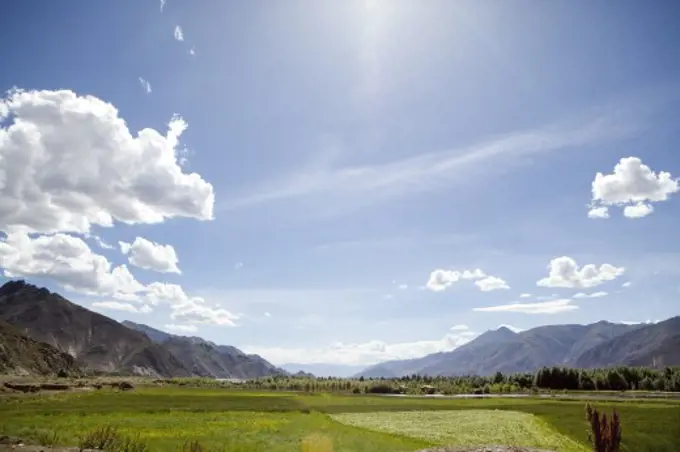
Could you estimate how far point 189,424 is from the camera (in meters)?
57.0

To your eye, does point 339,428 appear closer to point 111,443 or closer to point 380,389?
point 111,443

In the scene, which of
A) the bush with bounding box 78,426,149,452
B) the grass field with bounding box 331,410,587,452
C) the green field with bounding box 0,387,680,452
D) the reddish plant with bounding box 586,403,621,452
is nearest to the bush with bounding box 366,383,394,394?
the grass field with bounding box 331,410,587,452

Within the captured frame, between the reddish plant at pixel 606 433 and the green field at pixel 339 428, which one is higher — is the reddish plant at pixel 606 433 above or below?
above

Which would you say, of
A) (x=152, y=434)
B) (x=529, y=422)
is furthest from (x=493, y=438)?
(x=152, y=434)

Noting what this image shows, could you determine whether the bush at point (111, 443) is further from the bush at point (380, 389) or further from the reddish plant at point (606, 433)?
the bush at point (380, 389)

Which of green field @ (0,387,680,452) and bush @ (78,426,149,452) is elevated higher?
bush @ (78,426,149,452)

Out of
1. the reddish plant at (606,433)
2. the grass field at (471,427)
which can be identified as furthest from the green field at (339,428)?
the reddish plant at (606,433)

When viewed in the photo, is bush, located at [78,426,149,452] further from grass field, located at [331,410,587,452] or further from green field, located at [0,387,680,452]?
grass field, located at [331,410,587,452]

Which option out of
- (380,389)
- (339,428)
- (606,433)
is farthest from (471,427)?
(380,389)

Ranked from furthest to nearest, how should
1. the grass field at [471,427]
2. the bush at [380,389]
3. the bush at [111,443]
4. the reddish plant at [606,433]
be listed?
the bush at [380,389] < the grass field at [471,427] < the bush at [111,443] < the reddish plant at [606,433]

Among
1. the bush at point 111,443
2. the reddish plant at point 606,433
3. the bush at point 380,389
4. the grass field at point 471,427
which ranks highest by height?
the reddish plant at point 606,433

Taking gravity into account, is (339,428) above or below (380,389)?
above

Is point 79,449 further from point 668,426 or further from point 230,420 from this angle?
point 668,426

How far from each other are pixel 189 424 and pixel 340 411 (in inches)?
1159
